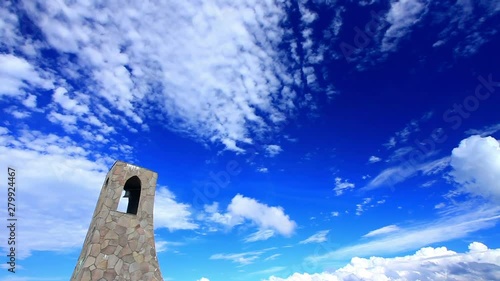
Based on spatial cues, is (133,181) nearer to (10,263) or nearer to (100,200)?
(100,200)

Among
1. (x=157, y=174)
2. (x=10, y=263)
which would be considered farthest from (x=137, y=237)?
(x=10, y=263)

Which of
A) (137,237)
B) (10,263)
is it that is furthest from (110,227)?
(10,263)

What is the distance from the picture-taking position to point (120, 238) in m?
13.3

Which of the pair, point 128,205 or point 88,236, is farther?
point 128,205

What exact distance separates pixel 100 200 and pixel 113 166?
66.6 inches

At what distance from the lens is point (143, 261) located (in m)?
13.4


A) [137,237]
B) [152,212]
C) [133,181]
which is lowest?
[137,237]

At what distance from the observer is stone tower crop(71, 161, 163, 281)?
1245 centimetres

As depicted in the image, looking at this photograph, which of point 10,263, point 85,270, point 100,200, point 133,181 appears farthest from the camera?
point 133,181

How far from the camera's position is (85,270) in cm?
1205

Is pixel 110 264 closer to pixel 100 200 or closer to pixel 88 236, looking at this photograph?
pixel 88 236

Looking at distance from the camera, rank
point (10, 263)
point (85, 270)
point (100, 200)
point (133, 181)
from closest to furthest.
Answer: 1. point (85, 270)
2. point (10, 263)
3. point (100, 200)
4. point (133, 181)

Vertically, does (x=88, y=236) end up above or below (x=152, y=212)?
below

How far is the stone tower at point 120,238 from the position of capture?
1245cm
